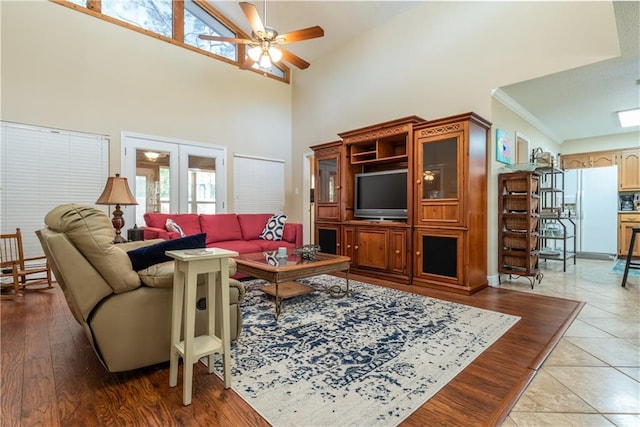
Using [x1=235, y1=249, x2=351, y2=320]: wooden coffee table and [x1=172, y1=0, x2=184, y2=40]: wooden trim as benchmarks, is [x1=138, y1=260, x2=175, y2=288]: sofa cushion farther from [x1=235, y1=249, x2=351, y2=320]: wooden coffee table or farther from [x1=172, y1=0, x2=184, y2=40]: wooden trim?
[x1=172, y1=0, x2=184, y2=40]: wooden trim

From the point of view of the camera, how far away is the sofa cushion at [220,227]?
15.0 ft

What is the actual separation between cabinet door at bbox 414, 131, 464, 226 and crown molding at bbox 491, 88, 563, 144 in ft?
3.04

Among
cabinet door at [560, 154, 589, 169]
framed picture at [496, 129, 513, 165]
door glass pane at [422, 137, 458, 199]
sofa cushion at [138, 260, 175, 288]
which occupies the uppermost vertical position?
cabinet door at [560, 154, 589, 169]

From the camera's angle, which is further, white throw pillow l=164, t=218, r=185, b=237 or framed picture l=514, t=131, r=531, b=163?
framed picture l=514, t=131, r=531, b=163

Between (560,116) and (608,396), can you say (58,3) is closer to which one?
(608,396)

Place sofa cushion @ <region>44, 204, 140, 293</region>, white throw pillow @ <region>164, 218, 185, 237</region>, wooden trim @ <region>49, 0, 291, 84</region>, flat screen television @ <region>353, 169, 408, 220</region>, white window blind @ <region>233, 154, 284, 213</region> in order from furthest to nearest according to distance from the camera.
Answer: white window blind @ <region>233, 154, 284, 213</region>
wooden trim @ <region>49, 0, 291, 84</region>
flat screen television @ <region>353, 169, 408, 220</region>
white throw pillow @ <region>164, 218, 185, 237</region>
sofa cushion @ <region>44, 204, 140, 293</region>

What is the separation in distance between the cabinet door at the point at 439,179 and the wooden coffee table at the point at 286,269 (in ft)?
4.33

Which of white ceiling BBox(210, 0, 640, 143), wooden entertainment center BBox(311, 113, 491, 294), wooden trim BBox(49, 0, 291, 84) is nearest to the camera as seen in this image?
white ceiling BBox(210, 0, 640, 143)

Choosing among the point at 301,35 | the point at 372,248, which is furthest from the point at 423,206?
the point at 301,35

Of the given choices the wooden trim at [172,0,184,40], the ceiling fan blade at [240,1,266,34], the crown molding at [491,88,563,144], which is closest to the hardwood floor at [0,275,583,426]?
the crown molding at [491,88,563,144]

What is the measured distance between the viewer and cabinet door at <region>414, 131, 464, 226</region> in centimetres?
353

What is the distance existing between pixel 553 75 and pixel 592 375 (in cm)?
309

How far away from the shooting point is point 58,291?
11.9ft

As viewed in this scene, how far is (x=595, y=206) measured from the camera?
5805 millimetres
